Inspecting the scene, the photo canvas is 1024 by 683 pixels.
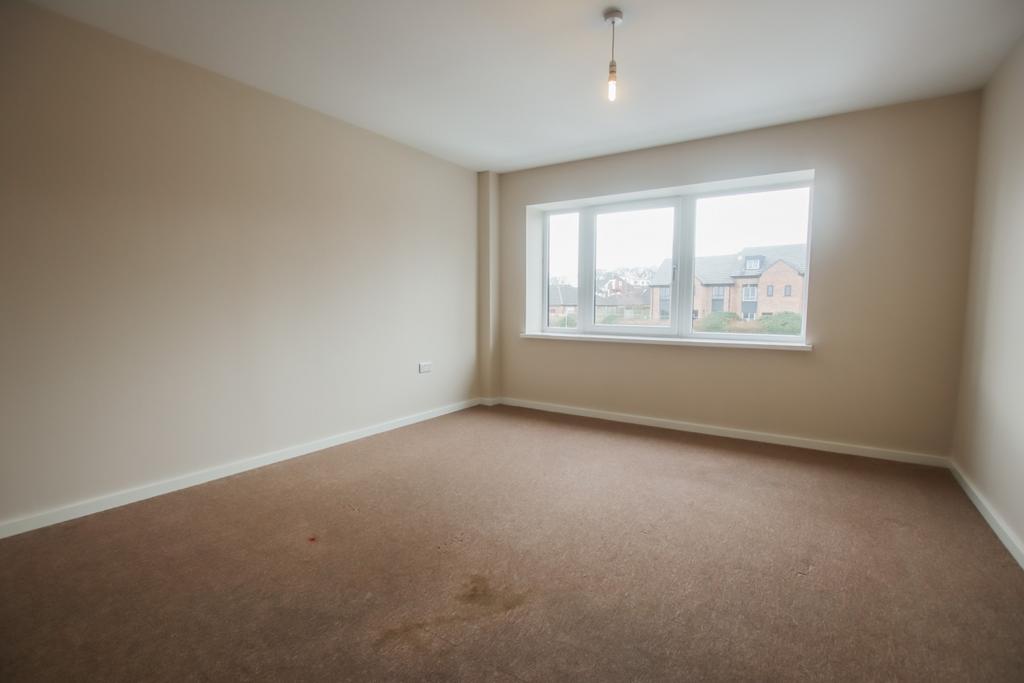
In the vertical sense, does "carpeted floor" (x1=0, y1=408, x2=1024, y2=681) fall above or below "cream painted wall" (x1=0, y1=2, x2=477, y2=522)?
below

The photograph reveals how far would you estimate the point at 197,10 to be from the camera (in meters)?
2.29

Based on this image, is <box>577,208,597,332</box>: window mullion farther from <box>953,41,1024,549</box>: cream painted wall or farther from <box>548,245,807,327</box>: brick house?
<box>953,41,1024,549</box>: cream painted wall

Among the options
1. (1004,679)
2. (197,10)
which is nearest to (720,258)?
(1004,679)

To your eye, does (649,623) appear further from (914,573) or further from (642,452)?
(642,452)

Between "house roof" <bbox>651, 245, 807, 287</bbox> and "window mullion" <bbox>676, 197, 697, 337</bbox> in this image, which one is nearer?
"house roof" <bbox>651, 245, 807, 287</bbox>

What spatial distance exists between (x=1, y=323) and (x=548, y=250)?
4227mm

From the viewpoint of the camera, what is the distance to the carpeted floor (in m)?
1.50

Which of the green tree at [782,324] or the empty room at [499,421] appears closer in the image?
the empty room at [499,421]

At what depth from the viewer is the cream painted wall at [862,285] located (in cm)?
315

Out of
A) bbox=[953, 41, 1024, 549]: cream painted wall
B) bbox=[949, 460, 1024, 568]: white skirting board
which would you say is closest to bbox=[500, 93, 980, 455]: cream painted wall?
bbox=[953, 41, 1024, 549]: cream painted wall

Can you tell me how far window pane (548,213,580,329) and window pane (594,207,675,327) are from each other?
24 cm

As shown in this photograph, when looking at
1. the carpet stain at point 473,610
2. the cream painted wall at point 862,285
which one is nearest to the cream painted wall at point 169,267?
the carpet stain at point 473,610

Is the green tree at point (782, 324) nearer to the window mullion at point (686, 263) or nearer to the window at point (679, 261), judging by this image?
the window at point (679, 261)

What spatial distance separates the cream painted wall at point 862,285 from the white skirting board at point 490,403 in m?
0.07
